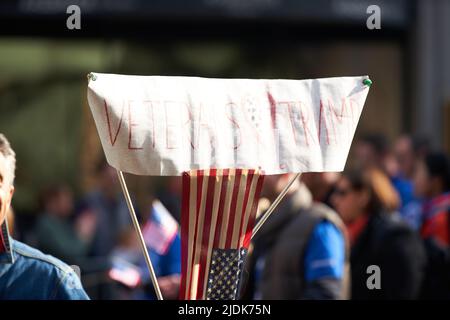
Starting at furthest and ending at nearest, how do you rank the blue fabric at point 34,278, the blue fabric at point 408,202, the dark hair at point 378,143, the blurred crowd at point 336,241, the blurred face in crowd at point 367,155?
the dark hair at point 378,143
the blurred face in crowd at point 367,155
the blue fabric at point 408,202
the blurred crowd at point 336,241
the blue fabric at point 34,278

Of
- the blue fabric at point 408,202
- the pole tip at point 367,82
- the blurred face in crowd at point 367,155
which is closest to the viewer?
the pole tip at point 367,82

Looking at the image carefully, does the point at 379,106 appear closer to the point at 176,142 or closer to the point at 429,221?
the point at 429,221

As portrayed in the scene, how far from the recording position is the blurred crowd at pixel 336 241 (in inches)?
213

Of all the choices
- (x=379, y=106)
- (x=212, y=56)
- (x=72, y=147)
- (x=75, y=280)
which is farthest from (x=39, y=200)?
(x=75, y=280)

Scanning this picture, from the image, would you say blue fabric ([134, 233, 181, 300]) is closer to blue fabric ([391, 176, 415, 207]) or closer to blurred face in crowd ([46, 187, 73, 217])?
blue fabric ([391, 176, 415, 207])

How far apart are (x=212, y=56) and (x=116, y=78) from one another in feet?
33.6

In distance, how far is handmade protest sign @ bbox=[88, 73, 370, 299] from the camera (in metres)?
3.75

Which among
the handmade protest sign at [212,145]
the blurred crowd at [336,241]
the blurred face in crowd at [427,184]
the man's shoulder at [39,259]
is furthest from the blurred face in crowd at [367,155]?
the man's shoulder at [39,259]

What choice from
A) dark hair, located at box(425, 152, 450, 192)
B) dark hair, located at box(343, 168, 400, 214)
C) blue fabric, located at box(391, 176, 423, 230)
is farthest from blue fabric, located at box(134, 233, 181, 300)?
blue fabric, located at box(391, 176, 423, 230)

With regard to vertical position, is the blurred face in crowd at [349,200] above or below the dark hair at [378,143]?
below

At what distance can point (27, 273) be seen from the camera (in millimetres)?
3707

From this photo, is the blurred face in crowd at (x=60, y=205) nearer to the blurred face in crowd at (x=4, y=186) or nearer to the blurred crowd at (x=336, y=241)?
the blurred crowd at (x=336, y=241)

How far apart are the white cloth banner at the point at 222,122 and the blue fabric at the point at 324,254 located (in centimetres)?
130

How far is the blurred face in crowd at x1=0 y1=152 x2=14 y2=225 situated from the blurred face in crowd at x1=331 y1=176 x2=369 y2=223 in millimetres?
3367
